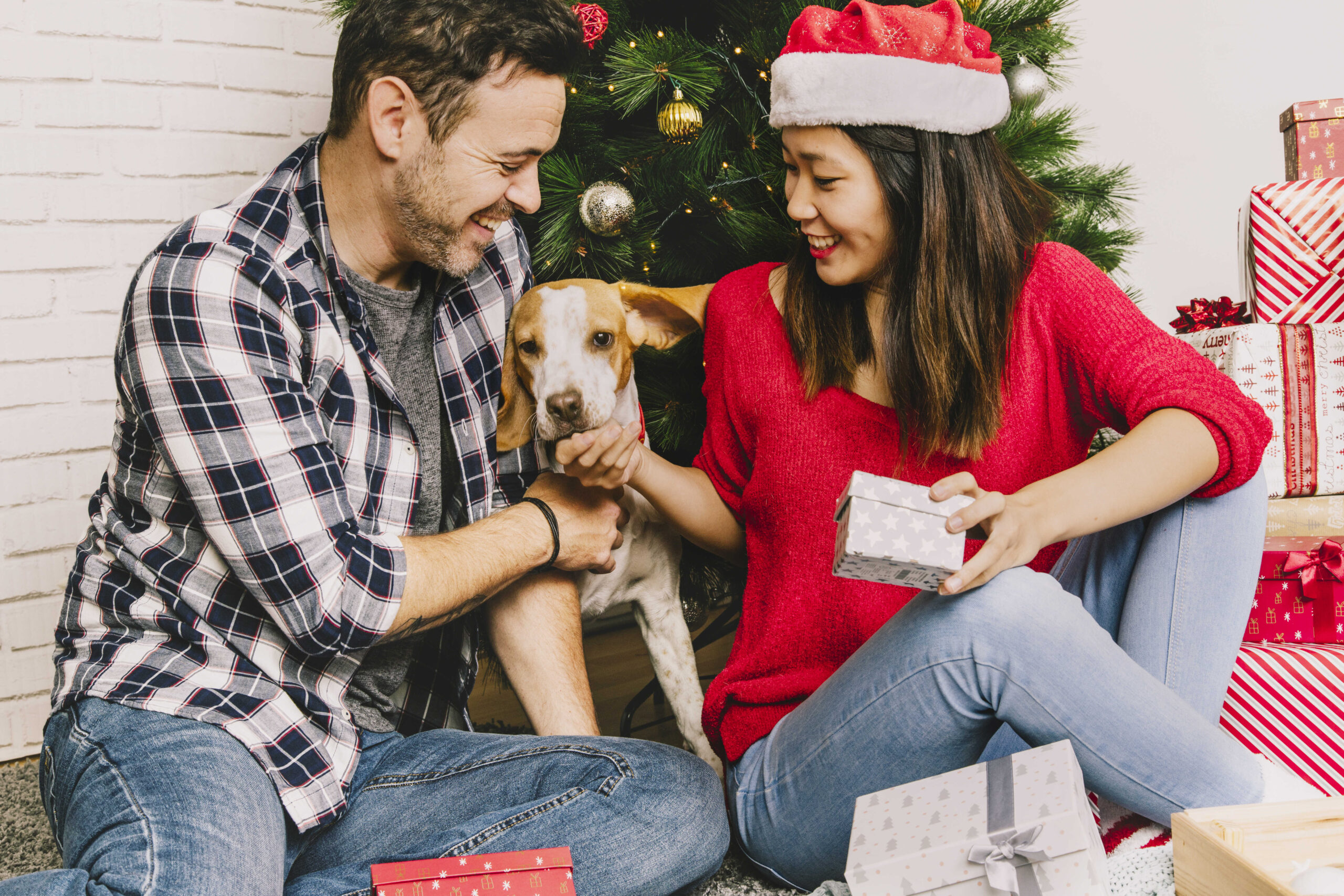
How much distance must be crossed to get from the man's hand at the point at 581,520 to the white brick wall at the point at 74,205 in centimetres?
117

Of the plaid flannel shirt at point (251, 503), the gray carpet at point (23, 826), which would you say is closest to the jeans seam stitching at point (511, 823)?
the plaid flannel shirt at point (251, 503)

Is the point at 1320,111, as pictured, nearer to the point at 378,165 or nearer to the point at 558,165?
the point at 558,165

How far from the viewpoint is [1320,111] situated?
178 cm

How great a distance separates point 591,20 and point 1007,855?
49.8 inches

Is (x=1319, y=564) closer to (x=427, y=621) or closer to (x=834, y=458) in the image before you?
(x=834, y=458)

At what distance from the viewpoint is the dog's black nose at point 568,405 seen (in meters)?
1.30

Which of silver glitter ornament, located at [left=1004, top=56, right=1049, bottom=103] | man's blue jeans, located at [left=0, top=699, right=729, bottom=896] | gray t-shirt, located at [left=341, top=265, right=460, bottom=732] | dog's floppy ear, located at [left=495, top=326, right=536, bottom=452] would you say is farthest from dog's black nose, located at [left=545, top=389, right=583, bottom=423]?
silver glitter ornament, located at [left=1004, top=56, right=1049, bottom=103]

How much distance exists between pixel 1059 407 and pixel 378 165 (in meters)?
0.98

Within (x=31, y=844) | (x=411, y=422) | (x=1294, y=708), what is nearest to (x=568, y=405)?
(x=411, y=422)

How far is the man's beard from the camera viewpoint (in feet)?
4.06

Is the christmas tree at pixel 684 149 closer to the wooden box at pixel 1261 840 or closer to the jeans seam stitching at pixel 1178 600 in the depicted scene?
the jeans seam stitching at pixel 1178 600

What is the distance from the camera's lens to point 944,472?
1227 mm

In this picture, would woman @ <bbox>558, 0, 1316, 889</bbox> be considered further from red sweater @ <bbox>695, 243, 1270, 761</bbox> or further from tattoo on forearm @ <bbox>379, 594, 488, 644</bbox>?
tattoo on forearm @ <bbox>379, 594, 488, 644</bbox>

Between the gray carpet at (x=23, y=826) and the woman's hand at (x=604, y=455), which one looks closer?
the woman's hand at (x=604, y=455)
